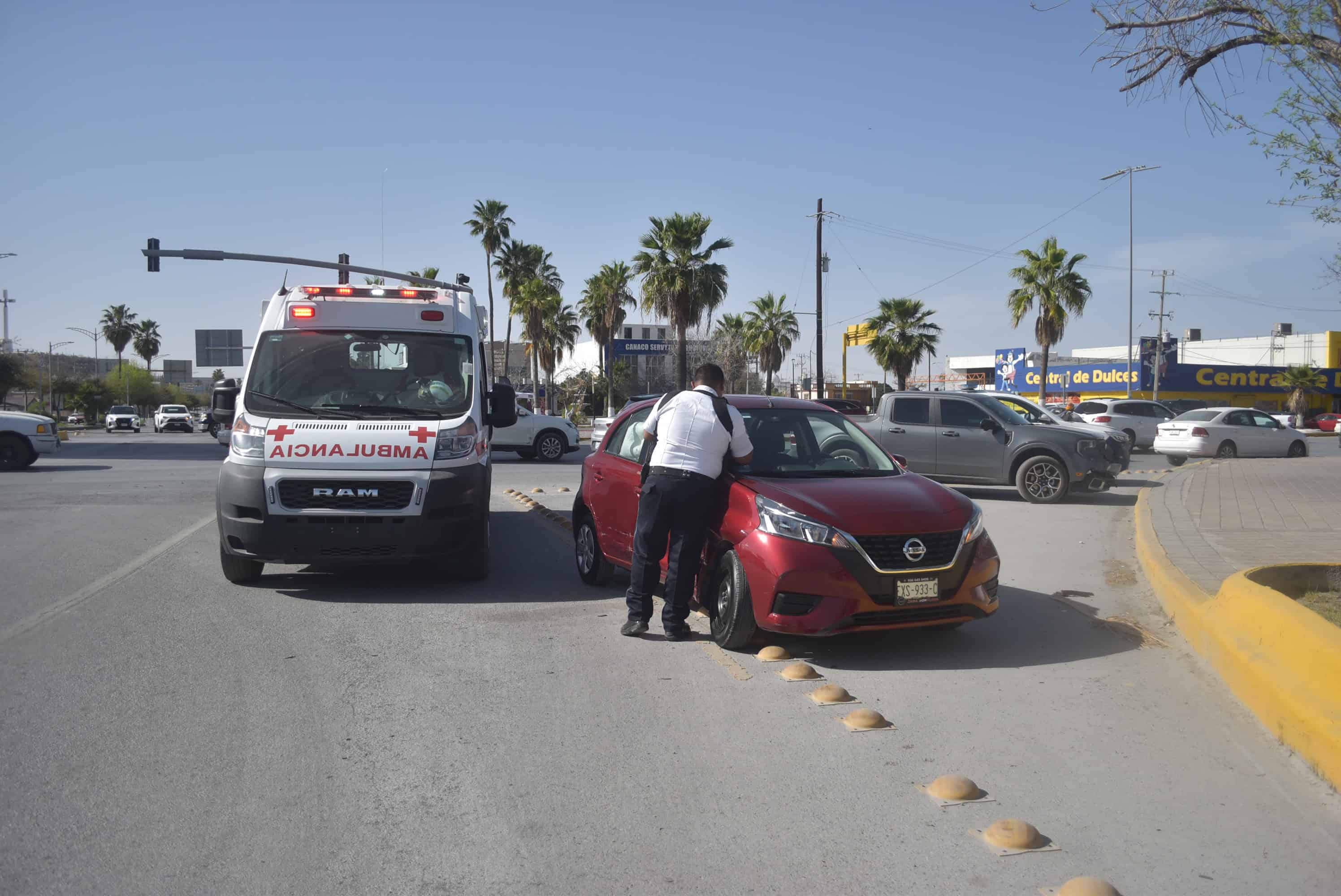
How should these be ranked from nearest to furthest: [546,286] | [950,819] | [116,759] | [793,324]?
[950,819], [116,759], [546,286], [793,324]

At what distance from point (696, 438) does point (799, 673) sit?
1.60 m

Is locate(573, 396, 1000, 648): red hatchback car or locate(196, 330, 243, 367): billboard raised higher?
locate(196, 330, 243, 367): billboard

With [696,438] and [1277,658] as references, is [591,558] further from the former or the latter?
[1277,658]

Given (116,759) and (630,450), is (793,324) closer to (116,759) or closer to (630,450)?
(630,450)

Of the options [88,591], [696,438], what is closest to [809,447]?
[696,438]

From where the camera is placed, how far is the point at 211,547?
1096cm

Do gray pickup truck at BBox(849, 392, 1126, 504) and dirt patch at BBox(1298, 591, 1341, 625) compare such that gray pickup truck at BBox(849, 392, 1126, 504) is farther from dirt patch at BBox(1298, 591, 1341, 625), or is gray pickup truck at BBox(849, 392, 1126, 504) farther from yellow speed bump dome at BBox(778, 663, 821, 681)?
yellow speed bump dome at BBox(778, 663, 821, 681)

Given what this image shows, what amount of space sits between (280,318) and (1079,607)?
7102mm

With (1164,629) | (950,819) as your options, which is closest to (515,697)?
(950,819)

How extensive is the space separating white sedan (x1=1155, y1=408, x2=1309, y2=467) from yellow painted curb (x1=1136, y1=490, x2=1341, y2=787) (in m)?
21.0

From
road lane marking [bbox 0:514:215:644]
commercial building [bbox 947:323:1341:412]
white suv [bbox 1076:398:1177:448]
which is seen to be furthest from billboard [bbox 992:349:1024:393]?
road lane marking [bbox 0:514:215:644]

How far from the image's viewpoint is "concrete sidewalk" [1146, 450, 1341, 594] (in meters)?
9.02

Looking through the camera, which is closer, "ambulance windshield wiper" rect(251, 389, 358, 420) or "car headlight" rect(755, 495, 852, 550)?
"car headlight" rect(755, 495, 852, 550)

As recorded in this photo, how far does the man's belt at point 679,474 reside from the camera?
6.58 meters
